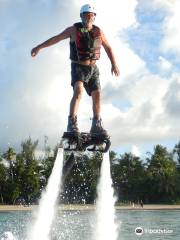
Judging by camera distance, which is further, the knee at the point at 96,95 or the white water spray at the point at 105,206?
the white water spray at the point at 105,206

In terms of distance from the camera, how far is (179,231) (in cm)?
4156

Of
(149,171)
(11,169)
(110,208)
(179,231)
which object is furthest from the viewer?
(149,171)

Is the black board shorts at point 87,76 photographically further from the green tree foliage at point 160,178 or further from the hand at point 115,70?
the green tree foliage at point 160,178

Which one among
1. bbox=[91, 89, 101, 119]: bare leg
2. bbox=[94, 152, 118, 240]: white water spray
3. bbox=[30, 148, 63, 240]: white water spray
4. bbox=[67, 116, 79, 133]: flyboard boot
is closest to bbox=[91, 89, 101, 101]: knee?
bbox=[91, 89, 101, 119]: bare leg

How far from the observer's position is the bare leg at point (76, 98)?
432 inches

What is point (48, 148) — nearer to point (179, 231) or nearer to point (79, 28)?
point (179, 231)

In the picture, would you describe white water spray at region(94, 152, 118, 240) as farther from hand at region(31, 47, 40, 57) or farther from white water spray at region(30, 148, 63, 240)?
hand at region(31, 47, 40, 57)

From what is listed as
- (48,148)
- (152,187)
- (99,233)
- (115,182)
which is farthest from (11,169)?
(99,233)

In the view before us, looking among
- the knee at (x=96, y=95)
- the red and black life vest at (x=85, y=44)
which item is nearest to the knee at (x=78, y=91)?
the knee at (x=96, y=95)

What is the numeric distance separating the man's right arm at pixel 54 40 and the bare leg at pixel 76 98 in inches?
38.3

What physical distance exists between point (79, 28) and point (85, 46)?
0.38 m

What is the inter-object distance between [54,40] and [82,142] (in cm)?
219

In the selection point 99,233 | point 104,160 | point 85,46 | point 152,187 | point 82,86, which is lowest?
point 99,233

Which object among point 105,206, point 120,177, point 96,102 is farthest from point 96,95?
point 120,177
